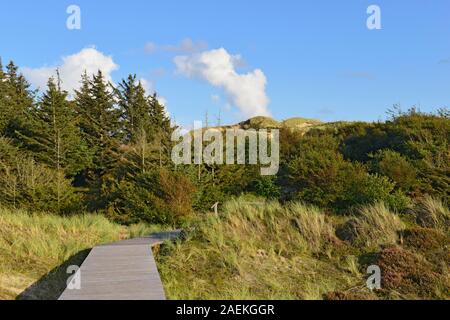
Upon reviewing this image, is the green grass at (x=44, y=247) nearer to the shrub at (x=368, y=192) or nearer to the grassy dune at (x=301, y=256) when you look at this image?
the grassy dune at (x=301, y=256)

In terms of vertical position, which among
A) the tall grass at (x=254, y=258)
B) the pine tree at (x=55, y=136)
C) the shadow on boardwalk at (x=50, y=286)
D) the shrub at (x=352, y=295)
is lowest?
the shadow on boardwalk at (x=50, y=286)

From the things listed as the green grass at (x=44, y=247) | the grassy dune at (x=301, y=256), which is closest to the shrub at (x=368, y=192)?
the grassy dune at (x=301, y=256)

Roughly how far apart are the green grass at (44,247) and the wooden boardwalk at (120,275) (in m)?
0.86

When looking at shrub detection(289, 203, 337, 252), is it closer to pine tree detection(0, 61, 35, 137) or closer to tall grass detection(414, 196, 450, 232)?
tall grass detection(414, 196, 450, 232)

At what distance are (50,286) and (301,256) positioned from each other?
16.7 ft

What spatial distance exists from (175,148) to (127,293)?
1566cm

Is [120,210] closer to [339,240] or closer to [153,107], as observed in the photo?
[339,240]

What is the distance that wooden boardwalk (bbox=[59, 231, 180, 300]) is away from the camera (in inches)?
232

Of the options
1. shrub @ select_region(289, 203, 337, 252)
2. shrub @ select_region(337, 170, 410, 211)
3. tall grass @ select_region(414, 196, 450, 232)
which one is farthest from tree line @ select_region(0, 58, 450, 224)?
shrub @ select_region(289, 203, 337, 252)

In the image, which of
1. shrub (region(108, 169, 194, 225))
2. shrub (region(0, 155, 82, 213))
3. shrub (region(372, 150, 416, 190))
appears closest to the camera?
shrub (region(108, 169, 194, 225))

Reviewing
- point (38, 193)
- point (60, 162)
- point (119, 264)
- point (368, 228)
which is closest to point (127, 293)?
point (119, 264)

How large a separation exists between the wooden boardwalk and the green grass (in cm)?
86

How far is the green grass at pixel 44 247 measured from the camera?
27.7 feet
